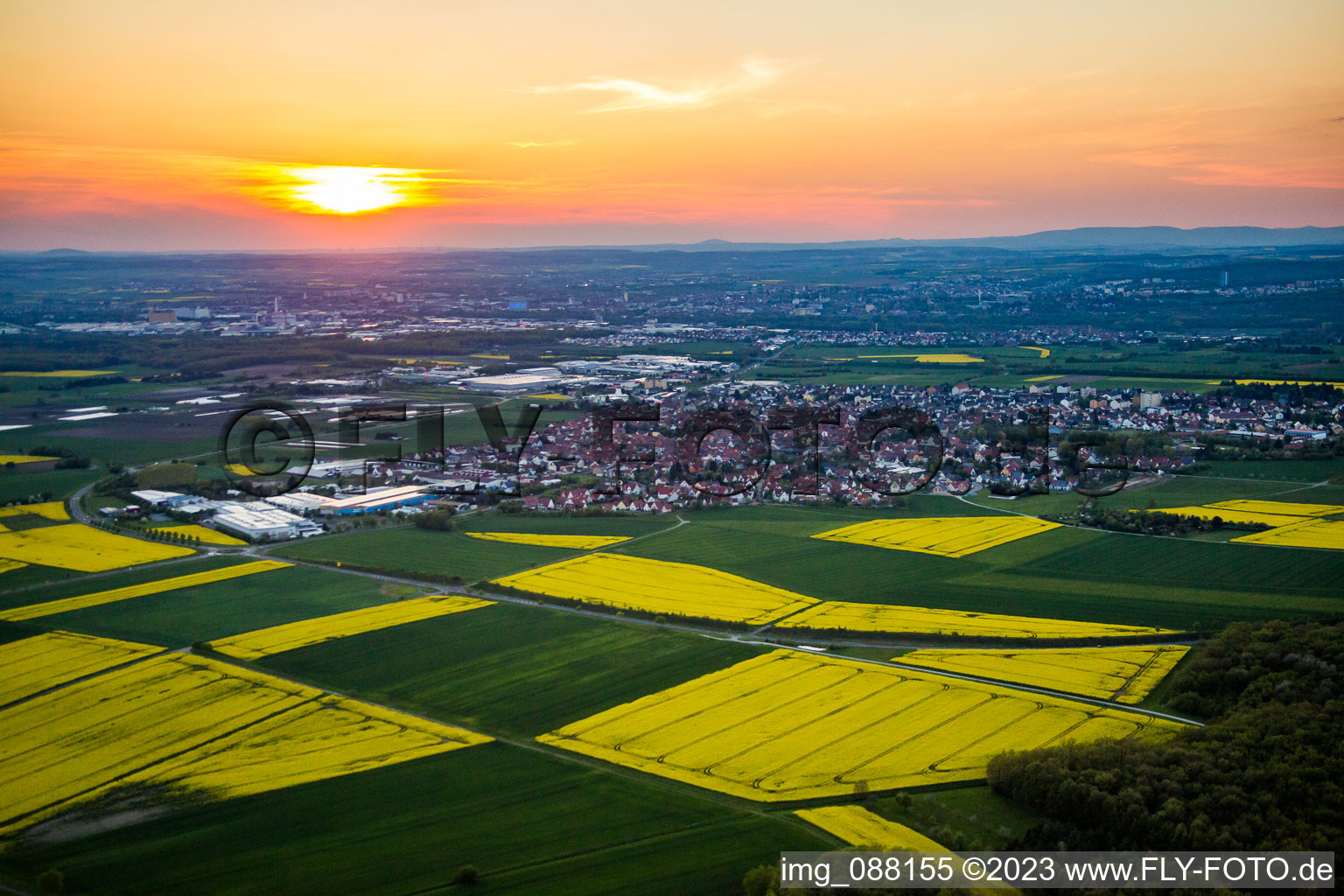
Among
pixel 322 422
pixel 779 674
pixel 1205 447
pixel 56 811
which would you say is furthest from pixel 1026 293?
pixel 56 811

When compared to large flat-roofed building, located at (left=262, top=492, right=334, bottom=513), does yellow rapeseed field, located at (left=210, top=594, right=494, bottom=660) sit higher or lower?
lower

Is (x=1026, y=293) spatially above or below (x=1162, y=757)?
above

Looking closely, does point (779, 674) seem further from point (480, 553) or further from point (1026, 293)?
point (1026, 293)

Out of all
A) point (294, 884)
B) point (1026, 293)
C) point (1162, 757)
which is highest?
point (1026, 293)

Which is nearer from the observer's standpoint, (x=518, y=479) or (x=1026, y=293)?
(x=518, y=479)

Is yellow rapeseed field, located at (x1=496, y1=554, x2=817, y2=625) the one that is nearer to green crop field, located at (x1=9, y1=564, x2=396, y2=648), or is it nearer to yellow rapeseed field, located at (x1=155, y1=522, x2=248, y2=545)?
green crop field, located at (x1=9, y1=564, x2=396, y2=648)

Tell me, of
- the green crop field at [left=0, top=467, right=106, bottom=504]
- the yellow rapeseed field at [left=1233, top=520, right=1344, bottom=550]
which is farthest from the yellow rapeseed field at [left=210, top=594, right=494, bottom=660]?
the yellow rapeseed field at [left=1233, top=520, right=1344, bottom=550]

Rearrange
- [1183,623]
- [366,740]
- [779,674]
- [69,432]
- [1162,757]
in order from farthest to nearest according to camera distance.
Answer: [69,432] → [1183,623] → [779,674] → [366,740] → [1162,757]
